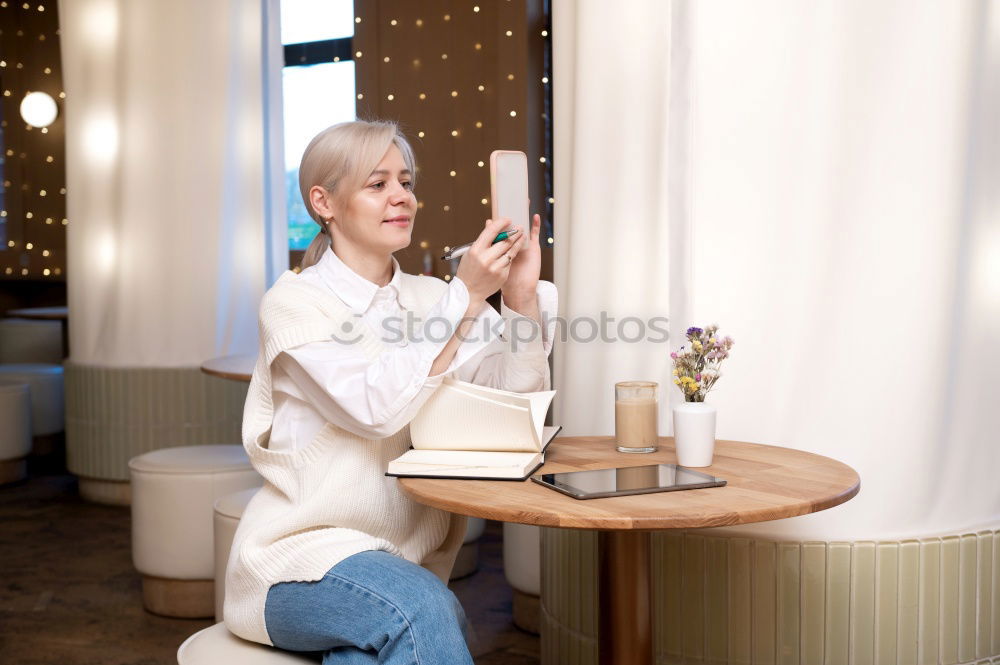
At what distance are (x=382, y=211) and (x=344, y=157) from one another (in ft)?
0.39

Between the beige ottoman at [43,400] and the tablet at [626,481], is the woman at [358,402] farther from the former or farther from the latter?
the beige ottoman at [43,400]

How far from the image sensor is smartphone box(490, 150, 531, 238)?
1.81 m

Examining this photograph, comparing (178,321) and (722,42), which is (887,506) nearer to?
(722,42)

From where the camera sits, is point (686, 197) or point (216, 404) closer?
point (686, 197)

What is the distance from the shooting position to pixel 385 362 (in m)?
1.71

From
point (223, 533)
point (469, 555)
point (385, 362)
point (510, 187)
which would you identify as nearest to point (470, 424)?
point (385, 362)

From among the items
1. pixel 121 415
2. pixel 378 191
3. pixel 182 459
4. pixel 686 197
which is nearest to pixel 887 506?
pixel 686 197

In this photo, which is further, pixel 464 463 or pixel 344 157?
pixel 344 157

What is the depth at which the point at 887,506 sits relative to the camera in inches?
82.6

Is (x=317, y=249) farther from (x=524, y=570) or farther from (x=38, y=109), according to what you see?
(x=38, y=109)

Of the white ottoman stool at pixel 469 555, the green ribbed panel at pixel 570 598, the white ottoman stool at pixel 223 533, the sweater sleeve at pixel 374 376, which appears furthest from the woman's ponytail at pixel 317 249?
the white ottoman stool at pixel 469 555

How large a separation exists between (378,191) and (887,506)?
118cm

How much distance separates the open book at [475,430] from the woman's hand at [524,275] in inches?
9.2

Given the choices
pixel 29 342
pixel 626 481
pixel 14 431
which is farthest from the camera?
pixel 29 342
